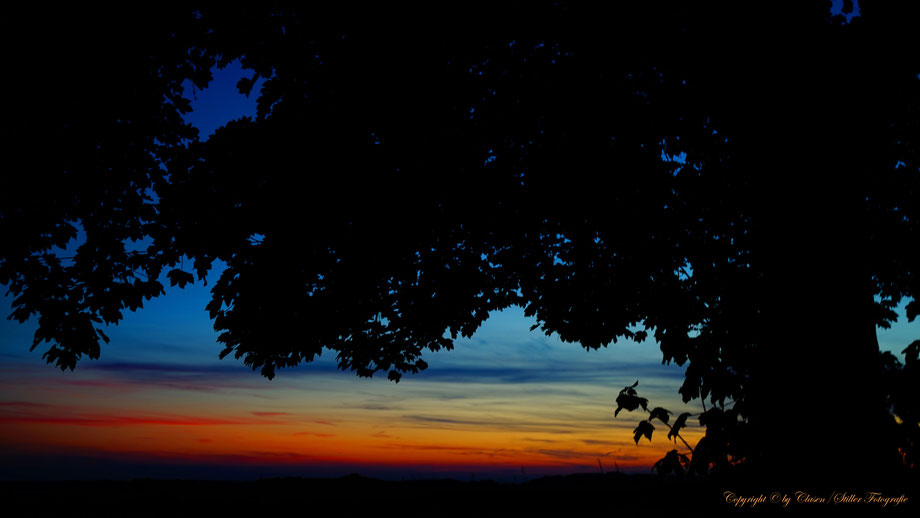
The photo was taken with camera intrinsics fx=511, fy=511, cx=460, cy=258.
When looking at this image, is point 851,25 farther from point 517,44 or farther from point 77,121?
Answer: point 77,121

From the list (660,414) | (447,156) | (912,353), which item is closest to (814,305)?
(912,353)

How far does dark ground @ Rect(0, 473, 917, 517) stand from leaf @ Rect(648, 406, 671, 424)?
1.94 metres

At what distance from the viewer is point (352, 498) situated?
8.52 m

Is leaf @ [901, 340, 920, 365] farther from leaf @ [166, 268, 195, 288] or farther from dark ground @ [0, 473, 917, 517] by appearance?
leaf @ [166, 268, 195, 288]

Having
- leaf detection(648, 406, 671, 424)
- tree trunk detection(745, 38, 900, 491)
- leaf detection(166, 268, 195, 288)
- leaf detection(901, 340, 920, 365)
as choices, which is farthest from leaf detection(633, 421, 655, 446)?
leaf detection(166, 268, 195, 288)

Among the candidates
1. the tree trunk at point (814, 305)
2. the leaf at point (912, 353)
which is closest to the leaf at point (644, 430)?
the tree trunk at point (814, 305)

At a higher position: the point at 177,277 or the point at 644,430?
the point at 177,277

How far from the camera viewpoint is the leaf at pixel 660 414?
448 centimetres

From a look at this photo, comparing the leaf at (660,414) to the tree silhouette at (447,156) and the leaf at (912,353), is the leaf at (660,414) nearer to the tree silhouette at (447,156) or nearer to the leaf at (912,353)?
the tree silhouette at (447,156)

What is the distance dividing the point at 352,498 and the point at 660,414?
597cm

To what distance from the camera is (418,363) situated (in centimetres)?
1053

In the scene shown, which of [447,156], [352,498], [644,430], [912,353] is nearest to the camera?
[912,353]

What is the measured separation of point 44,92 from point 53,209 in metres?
1.55

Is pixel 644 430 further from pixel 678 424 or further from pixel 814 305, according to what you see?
pixel 814 305
